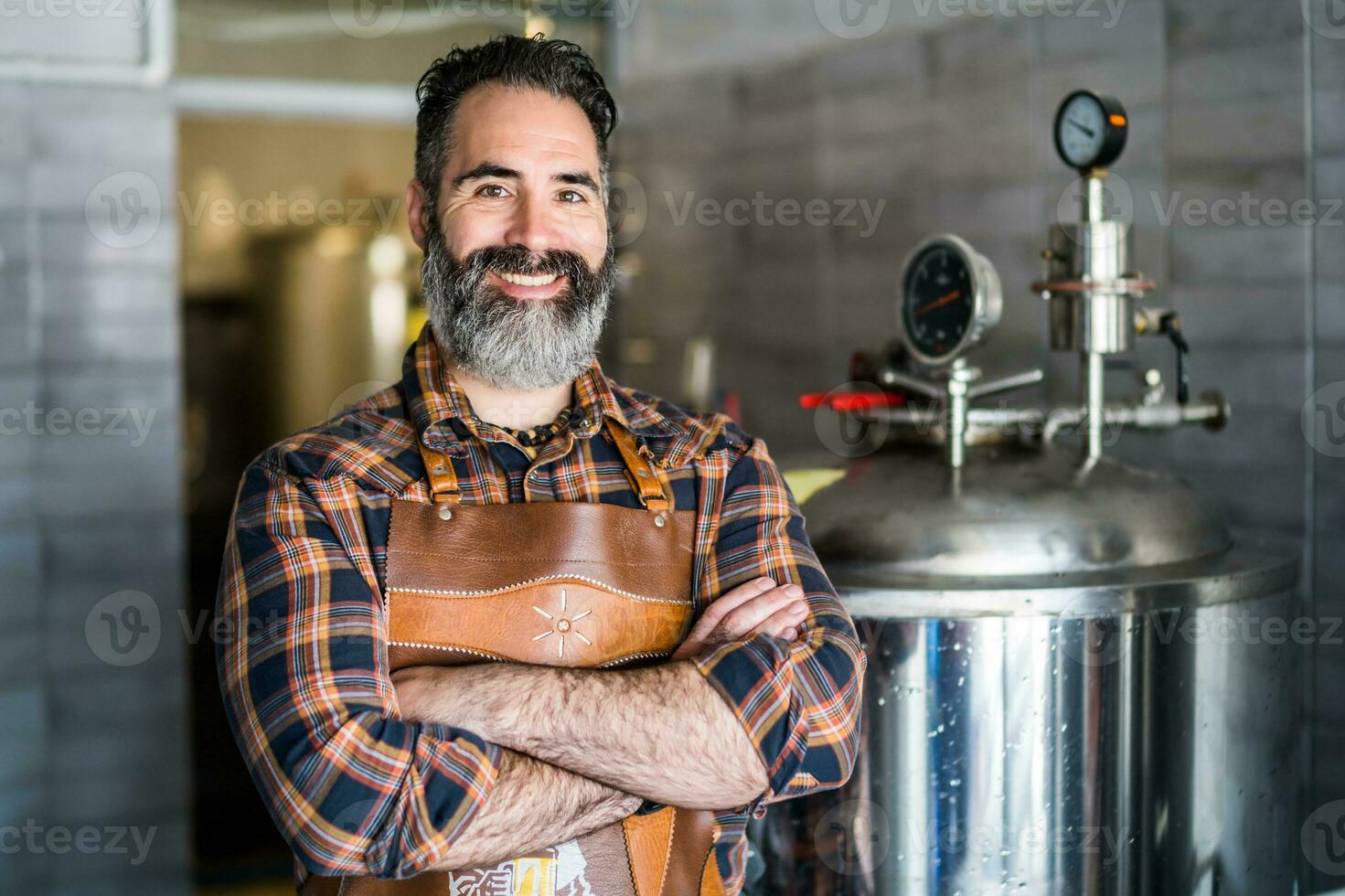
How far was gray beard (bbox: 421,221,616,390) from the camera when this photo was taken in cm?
157

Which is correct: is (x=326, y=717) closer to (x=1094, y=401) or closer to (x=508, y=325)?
(x=508, y=325)

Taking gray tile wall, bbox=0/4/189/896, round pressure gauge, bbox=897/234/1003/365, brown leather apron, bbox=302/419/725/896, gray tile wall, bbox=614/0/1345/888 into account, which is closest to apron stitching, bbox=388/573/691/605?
brown leather apron, bbox=302/419/725/896

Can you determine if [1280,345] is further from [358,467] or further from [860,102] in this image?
[358,467]

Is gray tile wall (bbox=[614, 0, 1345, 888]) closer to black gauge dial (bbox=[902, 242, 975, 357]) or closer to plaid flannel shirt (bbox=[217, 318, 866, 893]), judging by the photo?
black gauge dial (bbox=[902, 242, 975, 357])

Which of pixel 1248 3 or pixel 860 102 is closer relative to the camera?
pixel 1248 3

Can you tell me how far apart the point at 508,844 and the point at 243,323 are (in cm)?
297

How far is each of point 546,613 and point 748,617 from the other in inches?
9.0

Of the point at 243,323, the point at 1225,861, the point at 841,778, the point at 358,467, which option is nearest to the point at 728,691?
the point at 841,778

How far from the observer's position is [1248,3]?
8.23 ft

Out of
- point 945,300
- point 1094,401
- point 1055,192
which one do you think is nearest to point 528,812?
point 945,300

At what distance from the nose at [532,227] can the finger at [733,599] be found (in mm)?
470

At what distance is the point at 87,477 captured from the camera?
316 centimetres

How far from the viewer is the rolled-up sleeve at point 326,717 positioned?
4.25 ft

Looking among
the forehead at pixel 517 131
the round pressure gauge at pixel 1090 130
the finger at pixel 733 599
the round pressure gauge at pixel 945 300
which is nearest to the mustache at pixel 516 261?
the forehead at pixel 517 131
